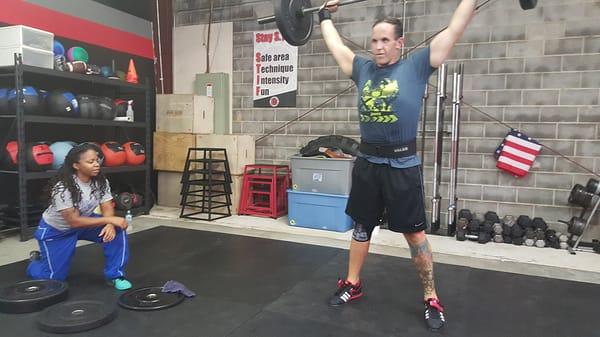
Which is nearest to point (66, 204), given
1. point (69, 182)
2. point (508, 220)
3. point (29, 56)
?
point (69, 182)

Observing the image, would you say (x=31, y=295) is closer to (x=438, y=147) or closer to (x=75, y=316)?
(x=75, y=316)

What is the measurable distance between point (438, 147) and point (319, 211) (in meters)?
1.27

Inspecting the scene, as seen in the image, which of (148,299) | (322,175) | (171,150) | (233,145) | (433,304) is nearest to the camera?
(433,304)

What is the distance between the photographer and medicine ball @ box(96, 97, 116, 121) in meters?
4.29

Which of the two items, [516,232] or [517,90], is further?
[517,90]

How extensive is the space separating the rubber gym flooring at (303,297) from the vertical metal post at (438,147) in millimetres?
1109

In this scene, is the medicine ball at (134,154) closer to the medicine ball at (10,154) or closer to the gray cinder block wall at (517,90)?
the medicine ball at (10,154)

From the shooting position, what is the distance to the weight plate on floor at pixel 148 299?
232cm

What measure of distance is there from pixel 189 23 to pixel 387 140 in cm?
429

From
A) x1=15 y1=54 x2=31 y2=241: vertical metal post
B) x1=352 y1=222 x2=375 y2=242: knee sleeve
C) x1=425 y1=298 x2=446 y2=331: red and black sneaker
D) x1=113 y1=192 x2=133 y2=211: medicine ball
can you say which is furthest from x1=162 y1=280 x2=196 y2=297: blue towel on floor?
x1=113 y1=192 x2=133 y2=211: medicine ball

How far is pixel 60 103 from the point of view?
3898 millimetres

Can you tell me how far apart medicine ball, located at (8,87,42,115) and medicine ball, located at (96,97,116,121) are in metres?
0.58

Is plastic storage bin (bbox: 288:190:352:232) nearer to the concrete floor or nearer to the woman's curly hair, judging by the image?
the concrete floor

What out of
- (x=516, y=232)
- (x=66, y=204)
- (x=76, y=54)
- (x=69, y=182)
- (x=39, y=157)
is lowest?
(x=516, y=232)
